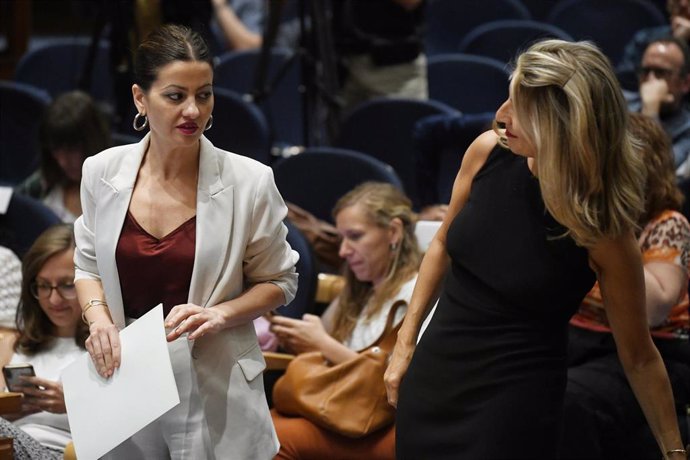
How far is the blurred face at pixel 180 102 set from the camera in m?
2.21

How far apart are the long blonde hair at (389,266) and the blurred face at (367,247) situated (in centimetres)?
2

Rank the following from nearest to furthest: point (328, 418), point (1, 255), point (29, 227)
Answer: point (328, 418), point (1, 255), point (29, 227)

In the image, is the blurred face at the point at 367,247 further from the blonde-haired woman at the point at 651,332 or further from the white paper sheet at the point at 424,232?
the blonde-haired woman at the point at 651,332

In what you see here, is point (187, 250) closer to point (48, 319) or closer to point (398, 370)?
point (398, 370)

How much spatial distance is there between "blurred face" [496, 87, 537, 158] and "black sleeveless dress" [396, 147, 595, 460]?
0.17 feet

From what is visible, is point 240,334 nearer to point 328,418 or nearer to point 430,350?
point 430,350

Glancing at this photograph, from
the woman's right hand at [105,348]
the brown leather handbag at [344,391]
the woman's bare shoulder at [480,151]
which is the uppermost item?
the woman's bare shoulder at [480,151]

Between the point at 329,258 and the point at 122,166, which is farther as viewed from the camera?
the point at 329,258

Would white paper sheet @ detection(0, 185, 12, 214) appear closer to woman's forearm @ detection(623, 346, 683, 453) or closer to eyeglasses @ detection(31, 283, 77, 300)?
eyeglasses @ detection(31, 283, 77, 300)

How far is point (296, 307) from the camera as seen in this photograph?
3664 mm

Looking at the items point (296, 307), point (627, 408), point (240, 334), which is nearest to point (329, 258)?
point (296, 307)

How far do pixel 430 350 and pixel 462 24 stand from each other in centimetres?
482

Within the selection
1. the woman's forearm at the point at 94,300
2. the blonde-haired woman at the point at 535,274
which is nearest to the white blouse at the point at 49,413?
the woman's forearm at the point at 94,300

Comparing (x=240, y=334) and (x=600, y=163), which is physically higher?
(x=600, y=163)
